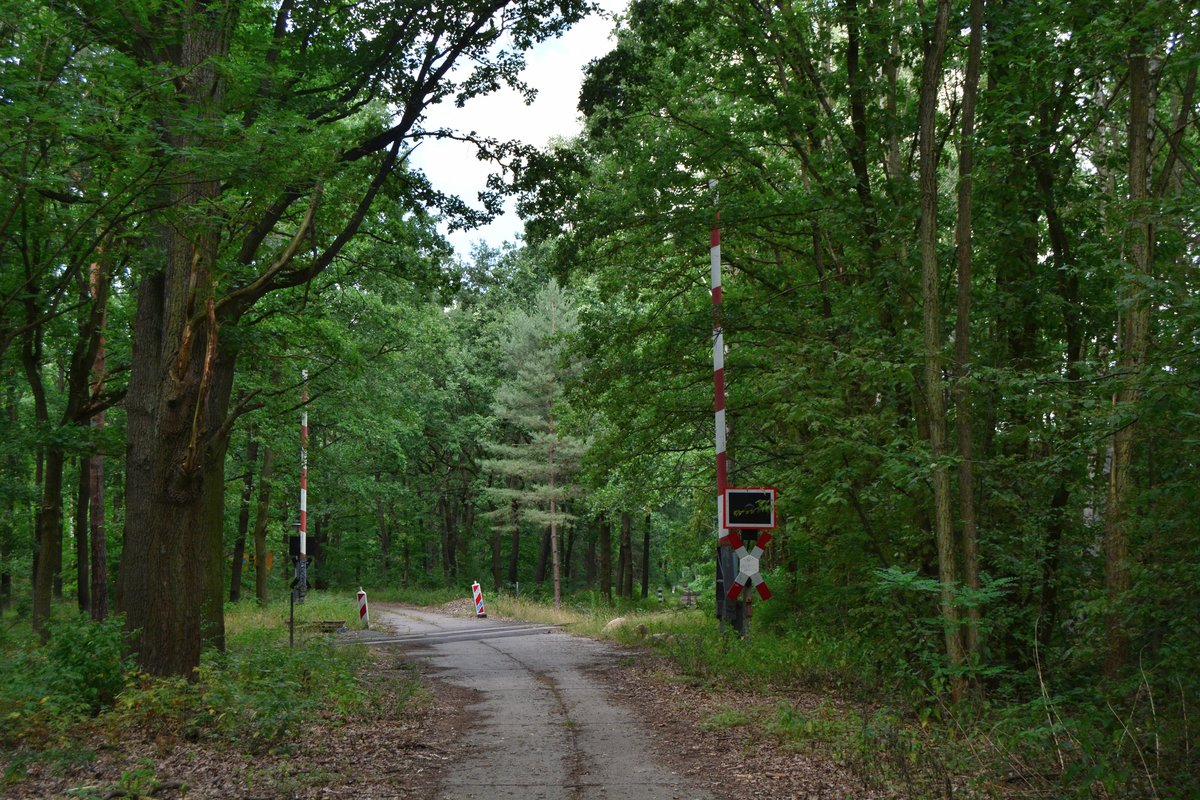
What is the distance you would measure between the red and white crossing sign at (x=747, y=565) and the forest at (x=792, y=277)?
66cm

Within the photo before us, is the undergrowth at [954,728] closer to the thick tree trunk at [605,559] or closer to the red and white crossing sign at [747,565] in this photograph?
the red and white crossing sign at [747,565]

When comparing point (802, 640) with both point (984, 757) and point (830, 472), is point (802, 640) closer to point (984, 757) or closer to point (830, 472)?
point (830, 472)

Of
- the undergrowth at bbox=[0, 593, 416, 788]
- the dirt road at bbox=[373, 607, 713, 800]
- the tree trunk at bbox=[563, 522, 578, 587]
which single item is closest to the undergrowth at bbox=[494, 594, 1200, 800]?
the dirt road at bbox=[373, 607, 713, 800]

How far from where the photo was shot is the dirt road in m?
6.62

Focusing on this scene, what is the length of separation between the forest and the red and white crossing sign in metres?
0.66

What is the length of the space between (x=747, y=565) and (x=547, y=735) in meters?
4.38

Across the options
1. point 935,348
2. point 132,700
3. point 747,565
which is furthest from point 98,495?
point 935,348

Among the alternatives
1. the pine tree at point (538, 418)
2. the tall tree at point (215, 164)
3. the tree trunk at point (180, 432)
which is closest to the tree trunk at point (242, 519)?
the pine tree at point (538, 418)

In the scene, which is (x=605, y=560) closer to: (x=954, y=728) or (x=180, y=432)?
(x=180, y=432)

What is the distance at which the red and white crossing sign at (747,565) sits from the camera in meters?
12.2

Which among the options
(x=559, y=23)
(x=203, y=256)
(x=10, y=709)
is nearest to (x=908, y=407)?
(x=559, y=23)

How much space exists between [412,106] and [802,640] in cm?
840

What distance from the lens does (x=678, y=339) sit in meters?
13.1

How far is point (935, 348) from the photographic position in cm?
816
